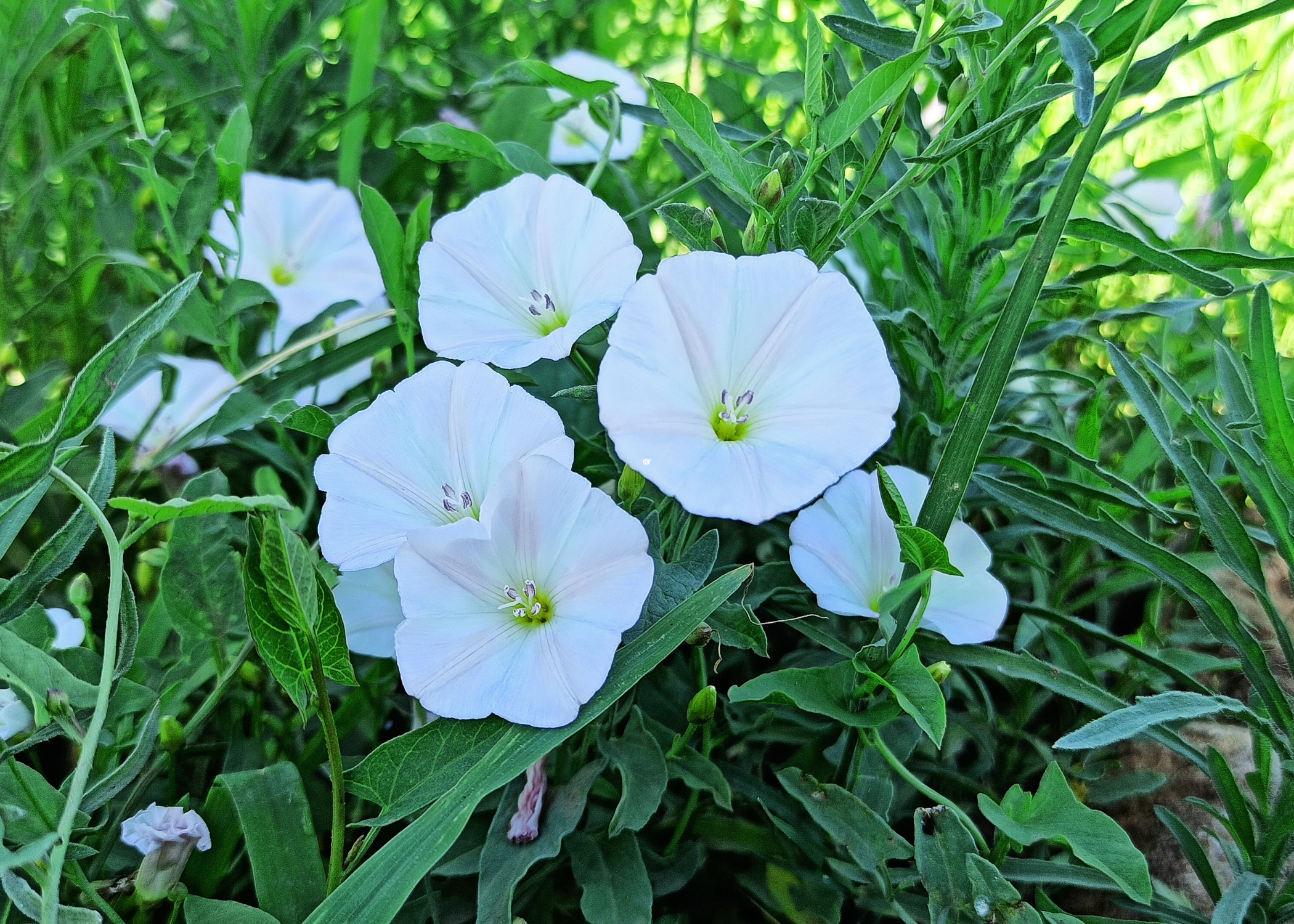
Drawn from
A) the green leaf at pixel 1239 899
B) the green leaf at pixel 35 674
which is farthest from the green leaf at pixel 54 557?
the green leaf at pixel 1239 899

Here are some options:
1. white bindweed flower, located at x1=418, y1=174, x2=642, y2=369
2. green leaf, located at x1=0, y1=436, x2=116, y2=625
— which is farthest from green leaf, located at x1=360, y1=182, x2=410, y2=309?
green leaf, located at x1=0, y1=436, x2=116, y2=625

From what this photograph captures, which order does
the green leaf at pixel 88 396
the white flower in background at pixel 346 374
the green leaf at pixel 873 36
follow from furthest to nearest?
the white flower in background at pixel 346 374 → the green leaf at pixel 873 36 → the green leaf at pixel 88 396

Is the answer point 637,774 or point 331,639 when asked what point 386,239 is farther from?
point 637,774

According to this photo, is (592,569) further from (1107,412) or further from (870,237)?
(1107,412)

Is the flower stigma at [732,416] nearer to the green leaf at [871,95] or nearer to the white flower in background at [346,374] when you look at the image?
the green leaf at [871,95]

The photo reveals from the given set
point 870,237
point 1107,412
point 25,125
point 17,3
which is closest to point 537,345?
point 870,237
